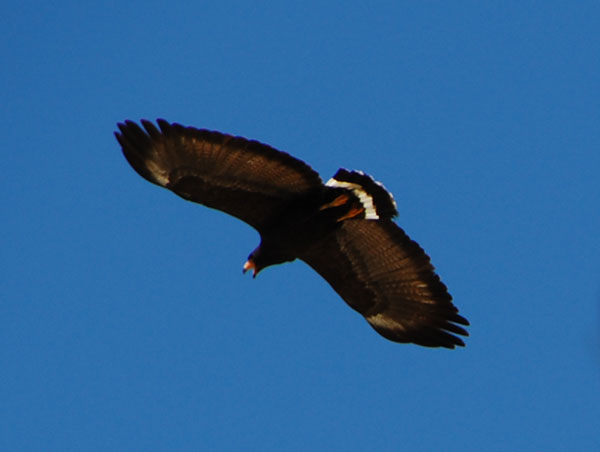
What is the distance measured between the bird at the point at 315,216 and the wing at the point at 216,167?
1 cm

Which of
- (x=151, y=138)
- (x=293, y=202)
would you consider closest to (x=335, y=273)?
(x=293, y=202)


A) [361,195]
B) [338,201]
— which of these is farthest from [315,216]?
[361,195]

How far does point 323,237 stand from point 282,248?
0.50 metres

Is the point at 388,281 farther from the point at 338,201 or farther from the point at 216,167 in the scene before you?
the point at 216,167

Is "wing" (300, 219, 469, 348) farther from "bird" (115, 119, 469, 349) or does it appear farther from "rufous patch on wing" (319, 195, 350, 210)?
"rufous patch on wing" (319, 195, 350, 210)

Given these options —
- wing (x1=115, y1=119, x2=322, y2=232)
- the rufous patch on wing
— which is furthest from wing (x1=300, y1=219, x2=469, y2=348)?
wing (x1=115, y1=119, x2=322, y2=232)

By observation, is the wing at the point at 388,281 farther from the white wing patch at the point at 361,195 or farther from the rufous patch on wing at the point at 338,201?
the rufous patch on wing at the point at 338,201

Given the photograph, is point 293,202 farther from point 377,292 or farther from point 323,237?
point 377,292

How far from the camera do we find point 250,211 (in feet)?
33.6

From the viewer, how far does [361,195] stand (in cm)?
1015

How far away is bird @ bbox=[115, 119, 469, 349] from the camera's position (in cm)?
952

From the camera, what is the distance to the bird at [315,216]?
9523mm

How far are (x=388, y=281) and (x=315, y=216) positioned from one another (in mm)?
1238

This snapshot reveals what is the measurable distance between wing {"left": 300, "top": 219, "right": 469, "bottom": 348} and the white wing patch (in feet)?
0.79
